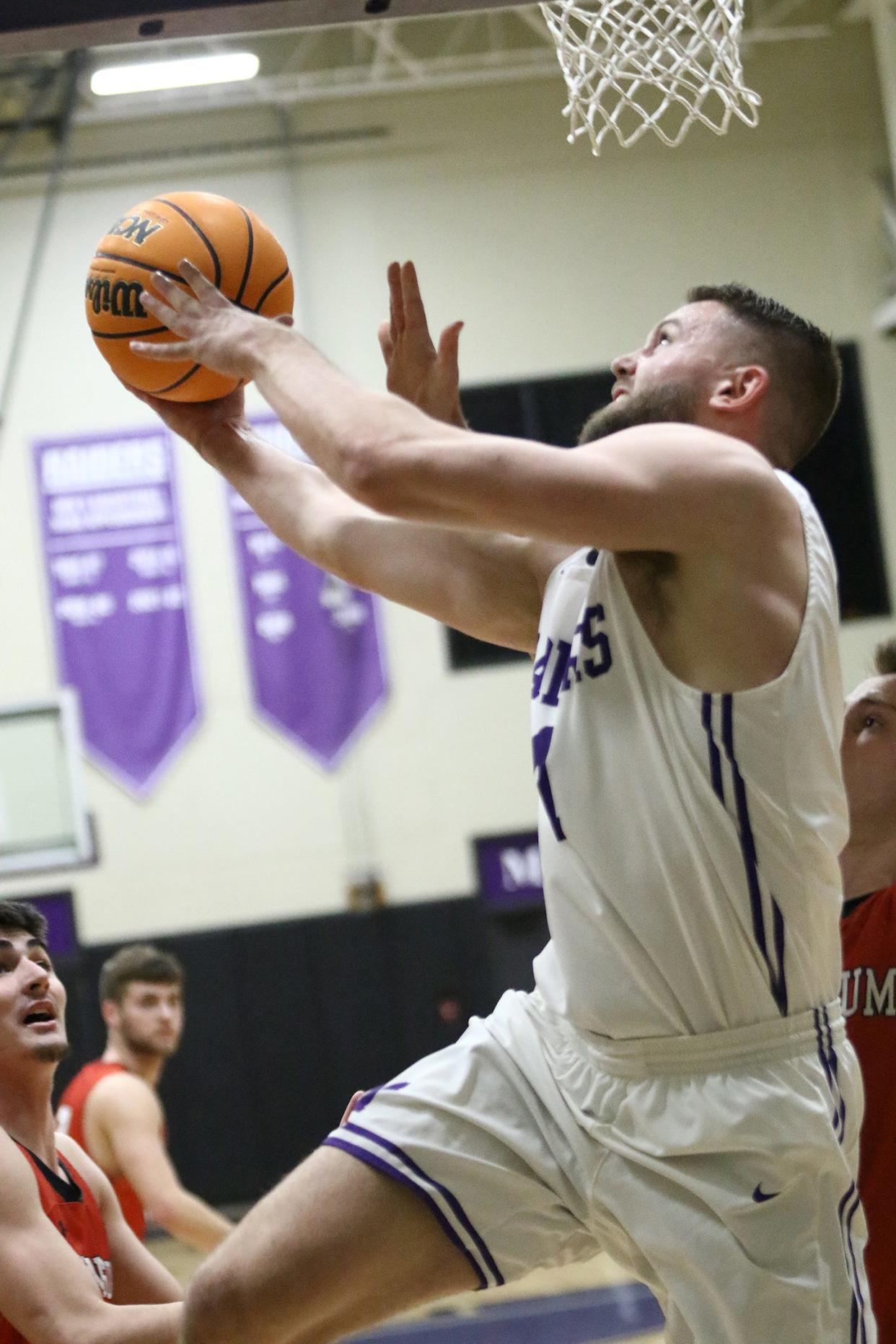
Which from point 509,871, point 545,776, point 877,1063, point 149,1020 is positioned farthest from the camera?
point 509,871

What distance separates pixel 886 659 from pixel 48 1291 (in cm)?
203

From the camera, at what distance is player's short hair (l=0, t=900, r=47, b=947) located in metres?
3.19

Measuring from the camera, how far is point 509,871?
10602 millimetres

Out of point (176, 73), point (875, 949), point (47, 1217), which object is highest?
point (176, 73)

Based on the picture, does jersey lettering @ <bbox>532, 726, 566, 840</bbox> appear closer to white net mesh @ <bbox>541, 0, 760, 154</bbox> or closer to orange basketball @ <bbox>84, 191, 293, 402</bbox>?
orange basketball @ <bbox>84, 191, 293, 402</bbox>

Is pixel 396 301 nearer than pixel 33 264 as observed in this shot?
Yes

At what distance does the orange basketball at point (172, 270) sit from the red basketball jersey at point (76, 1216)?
141cm

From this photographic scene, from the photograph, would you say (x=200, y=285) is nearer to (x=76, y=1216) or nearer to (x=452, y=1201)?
(x=452, y=1201)

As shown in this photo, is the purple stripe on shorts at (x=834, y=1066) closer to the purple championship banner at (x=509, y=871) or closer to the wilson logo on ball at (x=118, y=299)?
the wilson logo on ball at (x=118, y=299)

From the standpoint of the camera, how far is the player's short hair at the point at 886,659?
11.0 ft

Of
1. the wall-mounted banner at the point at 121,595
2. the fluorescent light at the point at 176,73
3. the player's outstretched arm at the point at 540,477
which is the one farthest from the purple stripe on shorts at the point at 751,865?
the wall-mounted banner at the point at 121,595

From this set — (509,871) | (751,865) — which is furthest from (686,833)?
(509,871)

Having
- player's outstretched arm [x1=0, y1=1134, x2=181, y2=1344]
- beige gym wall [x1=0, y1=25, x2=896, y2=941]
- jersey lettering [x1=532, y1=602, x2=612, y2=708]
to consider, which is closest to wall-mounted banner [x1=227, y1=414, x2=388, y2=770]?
beige gym wall [x1=0, y1=25, x2=896, y2=941]

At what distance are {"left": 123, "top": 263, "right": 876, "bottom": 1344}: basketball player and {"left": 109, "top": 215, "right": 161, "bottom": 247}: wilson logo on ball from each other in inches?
20.1
